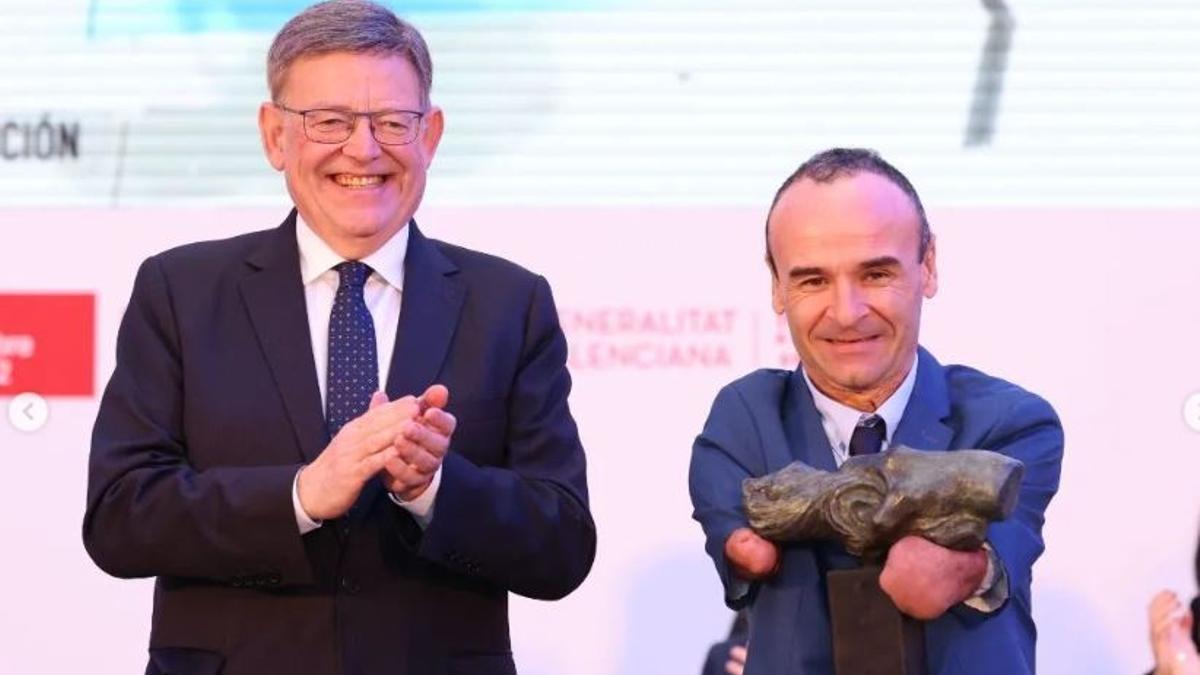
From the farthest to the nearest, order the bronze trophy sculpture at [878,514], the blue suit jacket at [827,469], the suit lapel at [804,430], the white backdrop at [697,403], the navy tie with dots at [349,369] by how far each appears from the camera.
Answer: the white backdrop at [697,403]
the navy tie with dots at [349,369]
the suit lapel at [804,430]
the blue suit jacket at [827,469]
the bronze trophy sculpture at [878,514]

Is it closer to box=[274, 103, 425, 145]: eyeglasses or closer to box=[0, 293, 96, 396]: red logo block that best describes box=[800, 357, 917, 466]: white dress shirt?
box=[274, 103, 425, 145]: eyeglasses

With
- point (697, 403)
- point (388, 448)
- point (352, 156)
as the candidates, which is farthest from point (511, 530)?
point (697, 403)

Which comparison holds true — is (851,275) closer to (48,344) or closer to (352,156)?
(352,156)

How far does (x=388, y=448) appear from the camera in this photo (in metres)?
2.32

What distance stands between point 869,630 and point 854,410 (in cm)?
33

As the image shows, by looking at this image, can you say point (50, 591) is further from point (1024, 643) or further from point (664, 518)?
point (1024, 643)

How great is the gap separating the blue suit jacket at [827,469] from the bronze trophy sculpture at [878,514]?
0.29 feet

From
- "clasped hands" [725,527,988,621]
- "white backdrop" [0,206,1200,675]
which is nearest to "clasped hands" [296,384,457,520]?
"clasped hands" [725,527,988,621]

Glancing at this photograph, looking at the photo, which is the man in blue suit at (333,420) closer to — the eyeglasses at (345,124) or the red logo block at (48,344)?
the eyeglasses at (345,124)

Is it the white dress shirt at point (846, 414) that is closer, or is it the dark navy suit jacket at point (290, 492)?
the white dress shirt at point (846, 414)

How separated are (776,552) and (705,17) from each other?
1.95 metres

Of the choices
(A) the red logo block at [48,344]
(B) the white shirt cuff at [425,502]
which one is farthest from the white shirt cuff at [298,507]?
(A) the red logo block at [48,344]

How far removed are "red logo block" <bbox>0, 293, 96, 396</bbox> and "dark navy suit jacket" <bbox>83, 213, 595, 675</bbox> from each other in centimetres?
141

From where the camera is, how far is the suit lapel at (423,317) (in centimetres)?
257
